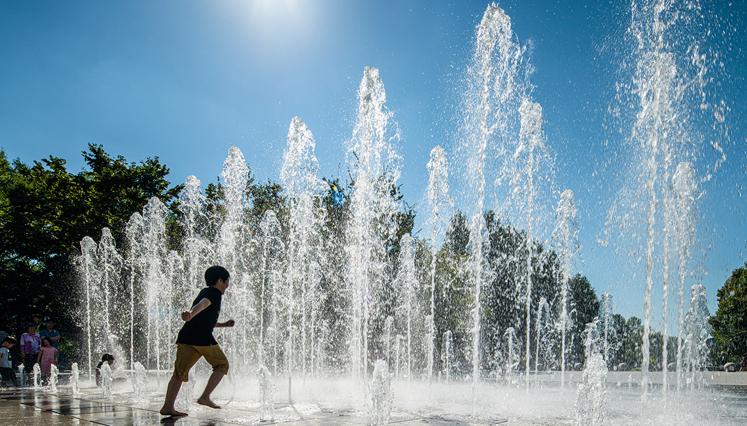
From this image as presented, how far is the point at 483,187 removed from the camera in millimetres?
10086

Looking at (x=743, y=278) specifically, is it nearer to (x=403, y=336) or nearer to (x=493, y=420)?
(x=403, y=336)

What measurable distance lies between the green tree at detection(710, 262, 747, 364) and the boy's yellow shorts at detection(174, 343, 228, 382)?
1713 inches

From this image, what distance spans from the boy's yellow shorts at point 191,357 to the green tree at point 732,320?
43.5m

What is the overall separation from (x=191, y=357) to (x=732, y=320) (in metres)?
45.3

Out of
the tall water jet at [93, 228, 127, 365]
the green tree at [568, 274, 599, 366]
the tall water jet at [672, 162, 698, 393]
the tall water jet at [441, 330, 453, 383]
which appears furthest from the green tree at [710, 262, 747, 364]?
the tall water jet at [93, 228, 127, 365]

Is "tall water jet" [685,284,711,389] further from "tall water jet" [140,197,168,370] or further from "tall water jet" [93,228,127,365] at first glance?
"tall water jet" [93,228,127,365]

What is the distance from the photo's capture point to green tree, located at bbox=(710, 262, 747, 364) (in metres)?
41.6

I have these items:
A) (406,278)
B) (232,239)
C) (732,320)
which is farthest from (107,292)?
(732,320)

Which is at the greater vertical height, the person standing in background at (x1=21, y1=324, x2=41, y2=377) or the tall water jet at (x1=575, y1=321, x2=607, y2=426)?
the tall water jet at (x1=575, y1=321, x2=607, y2=426)

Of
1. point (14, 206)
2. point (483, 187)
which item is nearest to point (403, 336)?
point (14, 206)

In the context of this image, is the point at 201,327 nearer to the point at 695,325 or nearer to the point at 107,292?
the point at 695,325

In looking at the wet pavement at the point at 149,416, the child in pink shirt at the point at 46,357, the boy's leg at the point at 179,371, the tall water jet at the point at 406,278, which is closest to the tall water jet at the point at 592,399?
the wet pavement at the point at 149,416

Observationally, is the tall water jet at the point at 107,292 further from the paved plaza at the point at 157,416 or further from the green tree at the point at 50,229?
the paved plaza at the point at 157,416

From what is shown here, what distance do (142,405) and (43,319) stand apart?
21676 millimetres
